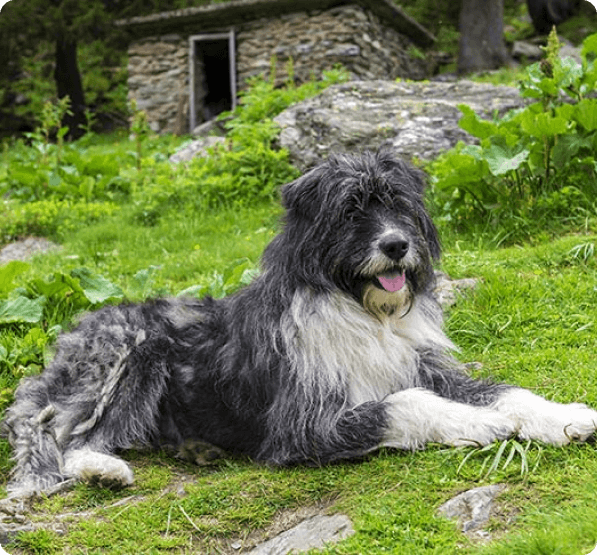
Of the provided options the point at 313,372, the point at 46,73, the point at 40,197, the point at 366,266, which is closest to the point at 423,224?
the point at 366,266

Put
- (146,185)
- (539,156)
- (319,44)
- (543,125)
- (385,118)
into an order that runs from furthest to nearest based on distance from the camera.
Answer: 1. (319,44)
2. (146,185)
3. (385,118)
4. (539,156)
5. (543,125)

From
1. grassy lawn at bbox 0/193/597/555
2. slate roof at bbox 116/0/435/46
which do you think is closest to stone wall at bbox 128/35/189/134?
slate roof at bbox 116/0/435/46

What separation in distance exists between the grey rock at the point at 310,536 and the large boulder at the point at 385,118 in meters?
6.07

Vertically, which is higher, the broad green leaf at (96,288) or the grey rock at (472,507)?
the broad green leaf at (96,288)

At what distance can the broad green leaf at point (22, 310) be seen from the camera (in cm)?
566

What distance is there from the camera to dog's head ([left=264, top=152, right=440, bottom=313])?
386cm

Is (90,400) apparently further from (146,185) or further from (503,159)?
(146,185)

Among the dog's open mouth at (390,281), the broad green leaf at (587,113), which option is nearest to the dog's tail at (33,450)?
the dog's open mouth at (390,281)

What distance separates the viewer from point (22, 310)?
5703mm

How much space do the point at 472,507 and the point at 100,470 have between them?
6.28ft

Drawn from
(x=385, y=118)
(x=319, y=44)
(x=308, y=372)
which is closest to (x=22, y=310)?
(x=308, y=372)

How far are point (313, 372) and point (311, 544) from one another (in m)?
0.99

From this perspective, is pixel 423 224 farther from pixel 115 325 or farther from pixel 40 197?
pixel 40 197

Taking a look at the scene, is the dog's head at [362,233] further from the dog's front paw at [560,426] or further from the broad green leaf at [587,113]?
the broad green leaf at [587,113]
